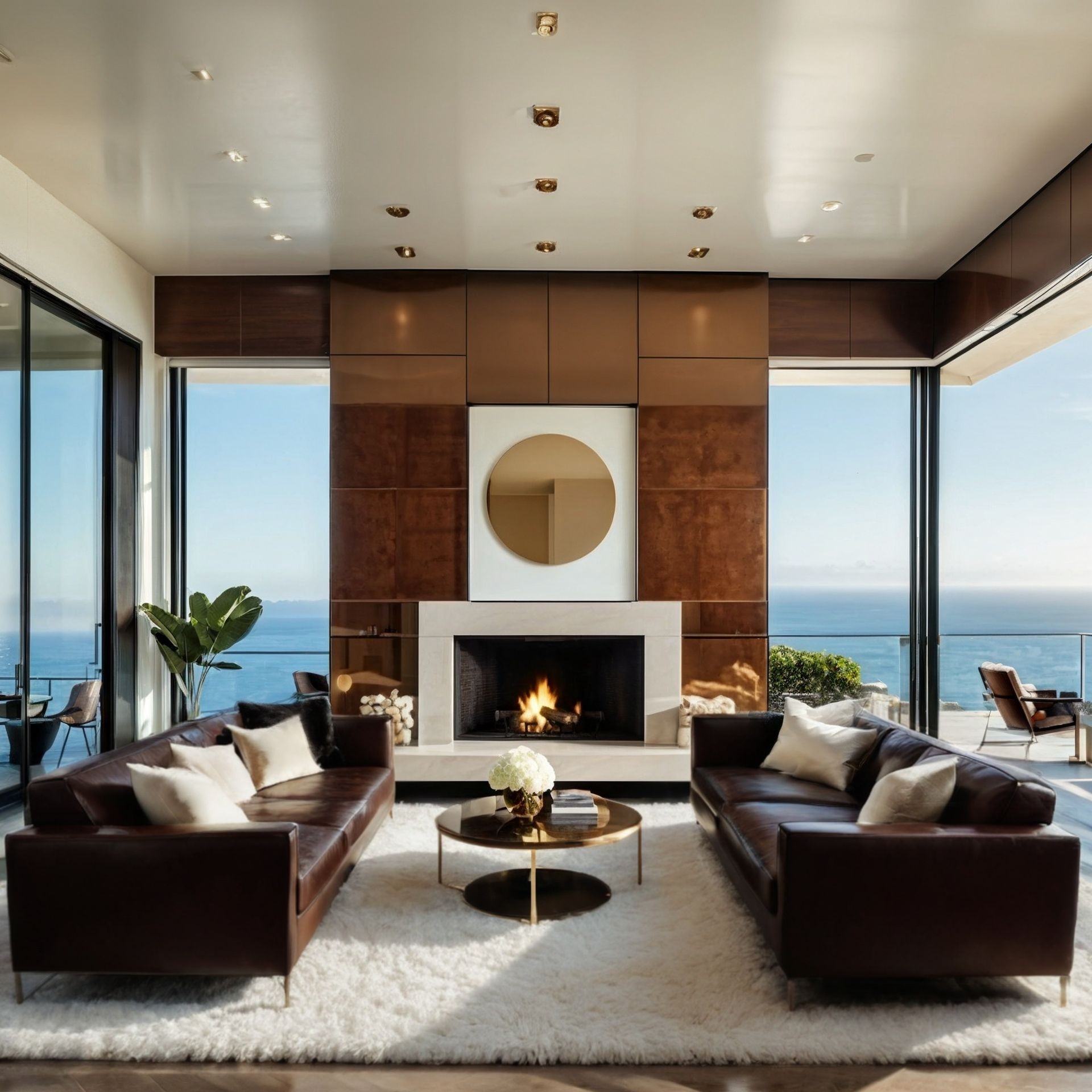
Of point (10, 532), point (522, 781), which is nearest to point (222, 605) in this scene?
point (10, 532)

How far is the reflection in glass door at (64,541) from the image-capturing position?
182 inches

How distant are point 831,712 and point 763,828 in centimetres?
135

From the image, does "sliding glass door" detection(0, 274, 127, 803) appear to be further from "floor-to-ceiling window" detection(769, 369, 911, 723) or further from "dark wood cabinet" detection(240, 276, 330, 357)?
"floor-to-ceiling window" detection(769, 369, 911, 723)

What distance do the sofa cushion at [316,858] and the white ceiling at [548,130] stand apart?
9.30 feet

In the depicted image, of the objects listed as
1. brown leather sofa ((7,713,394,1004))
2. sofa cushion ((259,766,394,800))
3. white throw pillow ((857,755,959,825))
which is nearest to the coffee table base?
sofa cushion ((259,766,394,800))

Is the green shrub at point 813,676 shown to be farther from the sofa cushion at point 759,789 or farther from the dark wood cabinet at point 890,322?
the dark wood cabinet at point 890,322

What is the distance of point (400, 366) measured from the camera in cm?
590

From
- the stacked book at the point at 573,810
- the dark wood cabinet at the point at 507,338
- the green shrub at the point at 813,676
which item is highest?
the dark wood cabinet at the point at 507,338

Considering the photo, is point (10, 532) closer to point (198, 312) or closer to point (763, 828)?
point (198, 312)

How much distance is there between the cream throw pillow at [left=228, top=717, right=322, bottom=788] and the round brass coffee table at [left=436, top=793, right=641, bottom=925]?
82cm

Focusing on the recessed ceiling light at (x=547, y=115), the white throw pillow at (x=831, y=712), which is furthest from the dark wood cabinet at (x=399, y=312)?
the white throw pillow at (x=831, y=712)

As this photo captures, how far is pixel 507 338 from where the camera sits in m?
5.90

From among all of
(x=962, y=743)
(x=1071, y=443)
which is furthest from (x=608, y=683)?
(x=1071, y=443)

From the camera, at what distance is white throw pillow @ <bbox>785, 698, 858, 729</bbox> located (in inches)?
177
